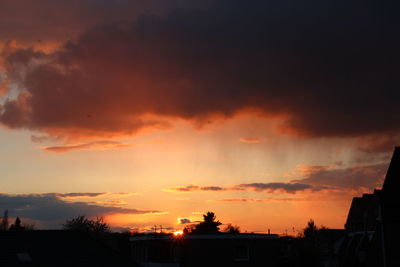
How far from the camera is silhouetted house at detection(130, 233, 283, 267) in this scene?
54.6 metres

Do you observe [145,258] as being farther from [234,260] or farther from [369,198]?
[369,198]

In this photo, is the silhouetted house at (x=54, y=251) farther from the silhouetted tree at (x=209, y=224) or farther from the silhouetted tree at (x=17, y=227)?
the silhouetted tree at (x=209, y=224)

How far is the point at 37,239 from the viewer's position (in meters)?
39.5

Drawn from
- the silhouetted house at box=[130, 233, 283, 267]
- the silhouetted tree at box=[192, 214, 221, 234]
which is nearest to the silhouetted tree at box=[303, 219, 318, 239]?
the silhouetted tree at box=[192, 214, 221, 234]

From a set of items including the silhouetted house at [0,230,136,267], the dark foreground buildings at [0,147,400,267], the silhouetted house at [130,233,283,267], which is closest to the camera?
the silhouetted house at [0,230,136,267]

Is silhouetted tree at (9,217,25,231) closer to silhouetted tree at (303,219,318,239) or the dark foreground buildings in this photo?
the dark foreground buildings

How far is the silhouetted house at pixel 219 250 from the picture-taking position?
54.6 meters

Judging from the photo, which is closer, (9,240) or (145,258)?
(9,240)

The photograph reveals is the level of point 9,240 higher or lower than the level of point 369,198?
lower

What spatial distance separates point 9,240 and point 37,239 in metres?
2.17

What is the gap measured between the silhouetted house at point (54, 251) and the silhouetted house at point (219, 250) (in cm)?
1611

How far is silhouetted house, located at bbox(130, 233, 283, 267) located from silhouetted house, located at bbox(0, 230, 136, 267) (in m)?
16.1

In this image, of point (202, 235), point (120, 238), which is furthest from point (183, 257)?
point (120, 238)

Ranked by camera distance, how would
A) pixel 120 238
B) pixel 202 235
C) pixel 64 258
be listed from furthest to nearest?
pixel 120 238 → pixel 202 235 → pixel 64 258
